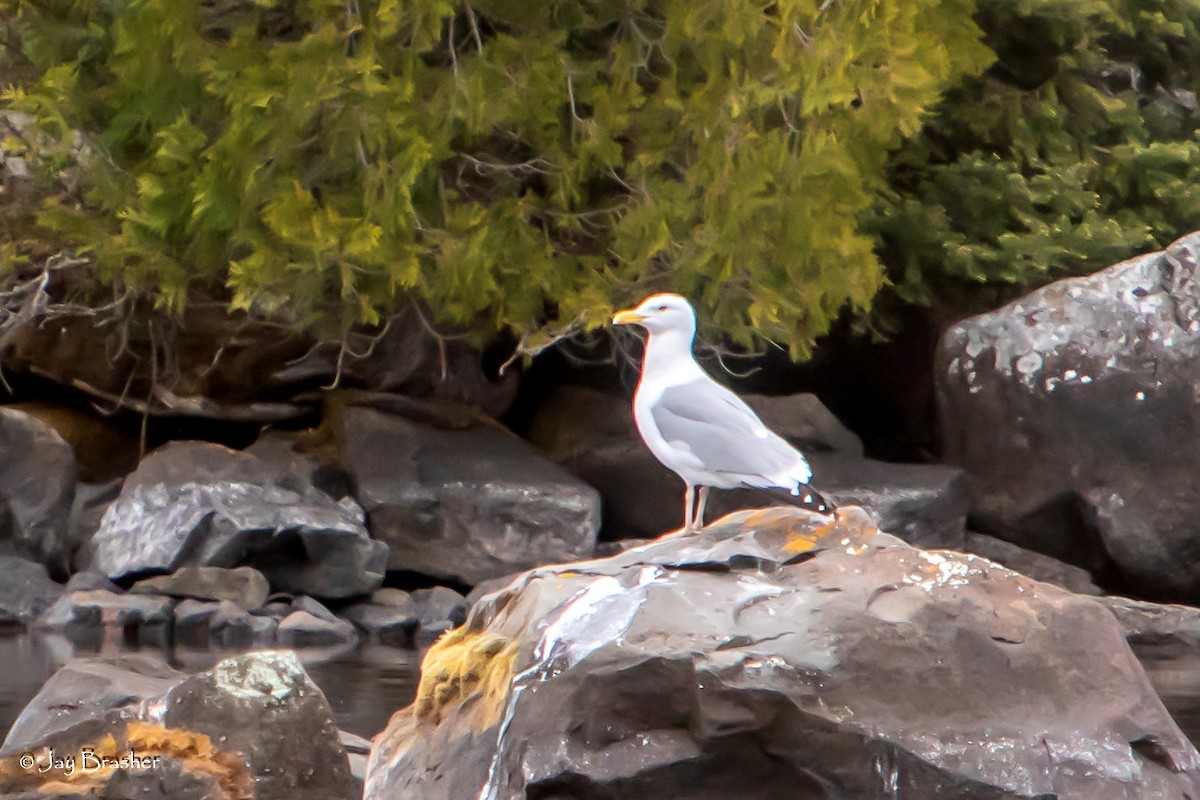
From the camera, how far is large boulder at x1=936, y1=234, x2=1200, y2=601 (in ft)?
38.6

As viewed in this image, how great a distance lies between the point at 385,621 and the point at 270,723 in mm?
5375

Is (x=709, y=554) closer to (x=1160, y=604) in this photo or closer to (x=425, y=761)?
(x=425, y=761)

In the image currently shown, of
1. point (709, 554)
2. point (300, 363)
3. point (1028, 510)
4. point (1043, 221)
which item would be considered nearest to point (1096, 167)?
point (1043, 221)

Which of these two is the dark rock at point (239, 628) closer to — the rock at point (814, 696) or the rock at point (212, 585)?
the rock at point (212, 585)

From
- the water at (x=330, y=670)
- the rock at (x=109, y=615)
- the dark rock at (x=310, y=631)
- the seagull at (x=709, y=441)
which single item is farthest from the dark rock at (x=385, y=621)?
the seagull at (x=709, y=441)

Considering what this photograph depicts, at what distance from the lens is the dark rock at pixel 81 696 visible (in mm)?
5879

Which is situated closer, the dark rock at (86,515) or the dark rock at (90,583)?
the dark rock at (90,583)

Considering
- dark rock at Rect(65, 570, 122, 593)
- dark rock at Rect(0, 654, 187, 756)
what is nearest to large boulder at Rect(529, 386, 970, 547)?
dark rock at Rect(65, 570, 122, 593)

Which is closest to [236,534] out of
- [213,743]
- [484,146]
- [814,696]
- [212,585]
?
[212,585]

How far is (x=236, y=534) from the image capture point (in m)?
11.2

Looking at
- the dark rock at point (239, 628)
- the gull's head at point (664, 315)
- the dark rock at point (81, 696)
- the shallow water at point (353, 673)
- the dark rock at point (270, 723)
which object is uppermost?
the gull's head at point (664, 315)

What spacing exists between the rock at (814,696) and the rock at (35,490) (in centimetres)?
751

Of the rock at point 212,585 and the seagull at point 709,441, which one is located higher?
the seagull at point 709,441

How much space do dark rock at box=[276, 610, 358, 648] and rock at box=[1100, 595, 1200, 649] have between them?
4.51m
